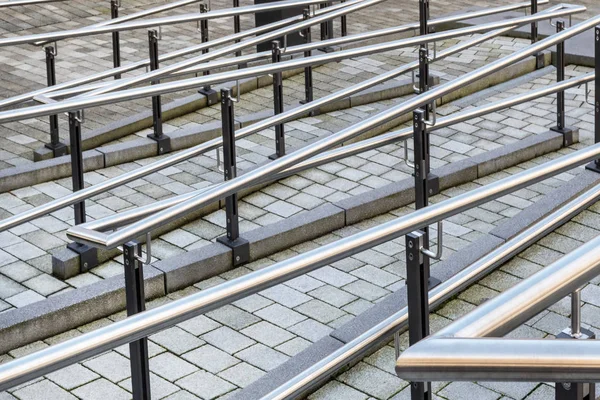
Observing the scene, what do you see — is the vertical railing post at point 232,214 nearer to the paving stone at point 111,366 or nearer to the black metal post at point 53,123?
the paving stone at point 111,366

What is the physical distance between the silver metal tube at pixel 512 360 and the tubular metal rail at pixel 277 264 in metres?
0.86

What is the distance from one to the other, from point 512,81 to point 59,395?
5.61 metres

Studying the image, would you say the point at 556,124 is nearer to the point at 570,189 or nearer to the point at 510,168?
the point at 510,168

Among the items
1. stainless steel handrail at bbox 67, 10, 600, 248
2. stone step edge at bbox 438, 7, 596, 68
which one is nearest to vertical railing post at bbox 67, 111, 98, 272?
stainless steel handrail at bbox 67, 10, 600, 248

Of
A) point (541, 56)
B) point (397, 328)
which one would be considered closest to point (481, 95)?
point (541, 56)

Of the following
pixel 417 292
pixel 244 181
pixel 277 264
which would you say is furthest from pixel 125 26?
pixel 277 264

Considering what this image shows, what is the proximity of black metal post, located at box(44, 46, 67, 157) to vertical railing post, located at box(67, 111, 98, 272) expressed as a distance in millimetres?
1281

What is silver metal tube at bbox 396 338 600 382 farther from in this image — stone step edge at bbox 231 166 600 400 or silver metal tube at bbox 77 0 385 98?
silver metal tube at bbox 77 0 385 98

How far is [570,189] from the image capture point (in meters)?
5.82

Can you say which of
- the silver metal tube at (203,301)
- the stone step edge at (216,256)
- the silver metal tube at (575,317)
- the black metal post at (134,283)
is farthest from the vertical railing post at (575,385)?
the stone step edge at (216,256)

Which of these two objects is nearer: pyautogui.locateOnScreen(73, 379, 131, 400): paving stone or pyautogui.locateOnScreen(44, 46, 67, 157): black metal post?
pyautogui.locateOnScreen(73, 379, 131, 400): paving stone

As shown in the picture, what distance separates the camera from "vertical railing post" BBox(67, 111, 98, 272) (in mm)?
5270

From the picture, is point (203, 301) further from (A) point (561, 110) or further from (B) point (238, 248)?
(A) point (561, 110)

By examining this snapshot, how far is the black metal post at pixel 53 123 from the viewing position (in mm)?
6742
